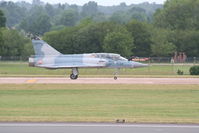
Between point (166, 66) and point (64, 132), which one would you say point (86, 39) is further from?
point (64, 132)

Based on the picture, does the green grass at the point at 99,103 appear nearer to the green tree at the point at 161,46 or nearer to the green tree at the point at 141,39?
the green tree at the point at 161,46

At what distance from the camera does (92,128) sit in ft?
54.8

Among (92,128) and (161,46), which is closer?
(92,128)

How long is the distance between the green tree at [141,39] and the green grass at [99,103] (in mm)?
51867

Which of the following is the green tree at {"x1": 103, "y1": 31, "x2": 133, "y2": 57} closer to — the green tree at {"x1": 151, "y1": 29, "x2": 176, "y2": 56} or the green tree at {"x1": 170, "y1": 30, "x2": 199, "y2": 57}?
the green tree at {"x1": 151, "y1": 29, "x2": 176, "y2": 56}

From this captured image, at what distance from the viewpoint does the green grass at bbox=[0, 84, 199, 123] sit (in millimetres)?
19766

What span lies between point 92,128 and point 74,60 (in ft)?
85.5

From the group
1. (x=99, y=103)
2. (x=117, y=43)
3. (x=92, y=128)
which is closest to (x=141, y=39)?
(x=117, y=43)

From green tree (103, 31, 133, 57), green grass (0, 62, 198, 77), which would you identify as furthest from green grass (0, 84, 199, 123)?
green tree (103, 31, 133, 57)

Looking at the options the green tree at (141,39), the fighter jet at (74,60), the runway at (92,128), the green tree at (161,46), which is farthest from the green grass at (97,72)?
the runway at (92,128)

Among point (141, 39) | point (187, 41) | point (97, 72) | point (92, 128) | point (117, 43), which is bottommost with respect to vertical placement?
point (92, 128)

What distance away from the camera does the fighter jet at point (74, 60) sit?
42438 millimetres

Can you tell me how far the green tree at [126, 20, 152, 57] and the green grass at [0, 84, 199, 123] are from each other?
51.9m

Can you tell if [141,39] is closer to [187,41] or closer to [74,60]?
[187,41]
